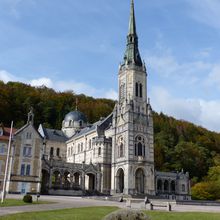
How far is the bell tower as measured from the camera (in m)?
62.2

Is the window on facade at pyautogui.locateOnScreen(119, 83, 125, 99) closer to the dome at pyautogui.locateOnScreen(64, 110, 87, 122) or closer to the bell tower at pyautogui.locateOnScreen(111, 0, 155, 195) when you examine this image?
the bell tower at pyautogui.locateOnScreen(111, 0, 155, 195)

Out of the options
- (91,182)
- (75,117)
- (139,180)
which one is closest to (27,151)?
(91,182)

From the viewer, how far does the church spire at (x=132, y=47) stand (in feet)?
238

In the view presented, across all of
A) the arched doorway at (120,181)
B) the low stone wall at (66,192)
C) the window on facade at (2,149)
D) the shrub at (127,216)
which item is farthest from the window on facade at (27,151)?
the shrub at (127,216)

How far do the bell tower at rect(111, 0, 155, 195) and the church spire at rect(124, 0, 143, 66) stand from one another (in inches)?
12.3

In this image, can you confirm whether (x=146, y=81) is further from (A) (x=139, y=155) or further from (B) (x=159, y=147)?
(B) (x=159, y=147)

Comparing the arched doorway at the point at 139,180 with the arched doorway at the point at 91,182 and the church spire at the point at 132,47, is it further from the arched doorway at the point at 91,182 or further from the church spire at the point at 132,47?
the church spire at the point at 132,47

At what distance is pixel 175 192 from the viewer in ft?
238

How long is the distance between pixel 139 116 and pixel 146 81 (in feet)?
32.3

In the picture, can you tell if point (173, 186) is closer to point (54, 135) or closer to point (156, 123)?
point (54, 135)

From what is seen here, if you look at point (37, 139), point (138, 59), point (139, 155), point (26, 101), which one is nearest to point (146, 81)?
point (138, 59)

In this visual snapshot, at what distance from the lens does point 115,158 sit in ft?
216

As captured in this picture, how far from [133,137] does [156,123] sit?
209ft

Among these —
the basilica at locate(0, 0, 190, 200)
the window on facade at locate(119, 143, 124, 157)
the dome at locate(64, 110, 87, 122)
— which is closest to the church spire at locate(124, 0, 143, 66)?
the basilica at locate(0, 0, 190, 200)
